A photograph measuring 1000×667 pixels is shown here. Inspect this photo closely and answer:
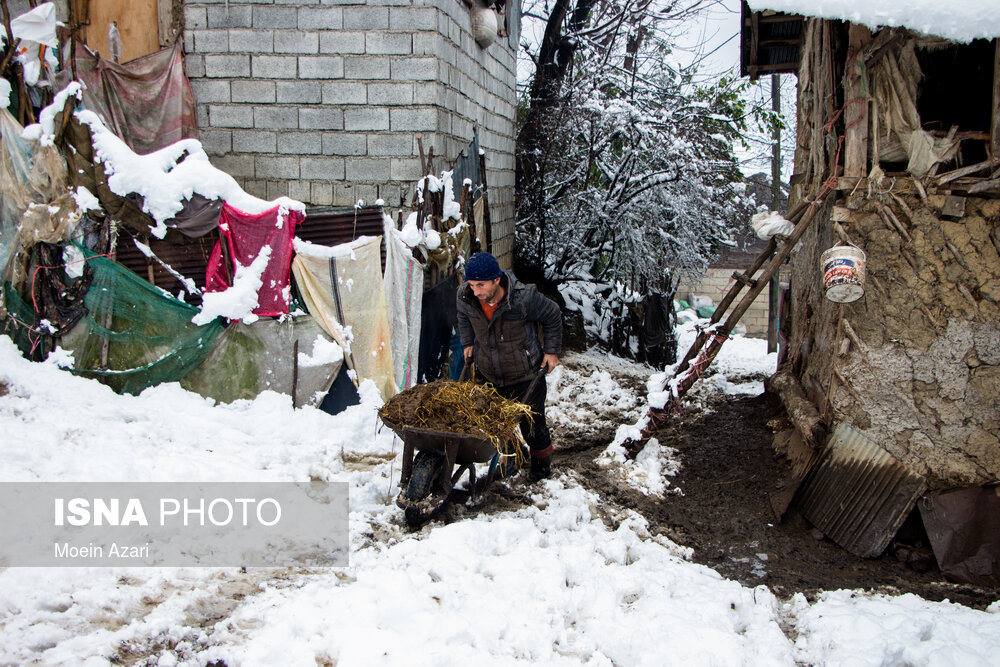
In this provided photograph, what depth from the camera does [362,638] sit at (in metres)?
3.15

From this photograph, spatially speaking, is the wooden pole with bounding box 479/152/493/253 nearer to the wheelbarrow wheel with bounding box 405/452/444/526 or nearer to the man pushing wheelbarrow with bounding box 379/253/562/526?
the man pushing wheelbarrow with bounding box 379/253/562/526

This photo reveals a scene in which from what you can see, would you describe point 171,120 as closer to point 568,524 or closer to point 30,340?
point 30,340

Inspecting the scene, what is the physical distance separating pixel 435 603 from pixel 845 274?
11.4 feet

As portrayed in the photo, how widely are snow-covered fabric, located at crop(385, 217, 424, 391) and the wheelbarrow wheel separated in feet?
6.66

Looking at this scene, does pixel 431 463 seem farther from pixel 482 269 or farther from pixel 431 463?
pixel 482 269

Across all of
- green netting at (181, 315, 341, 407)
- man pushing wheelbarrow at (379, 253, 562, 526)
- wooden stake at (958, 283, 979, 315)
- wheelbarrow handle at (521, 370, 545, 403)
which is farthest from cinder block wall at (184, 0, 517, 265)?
wooden stake at (958, 283, 979, 315)

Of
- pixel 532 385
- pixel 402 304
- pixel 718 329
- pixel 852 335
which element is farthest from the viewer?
pixel 402 304

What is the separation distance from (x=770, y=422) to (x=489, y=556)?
349 cm

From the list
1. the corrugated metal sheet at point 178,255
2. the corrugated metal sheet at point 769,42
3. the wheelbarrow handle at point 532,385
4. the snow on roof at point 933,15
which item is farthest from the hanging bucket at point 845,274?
the corrugated metal sheet at point 178,255

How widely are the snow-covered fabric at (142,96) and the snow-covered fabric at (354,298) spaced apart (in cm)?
210

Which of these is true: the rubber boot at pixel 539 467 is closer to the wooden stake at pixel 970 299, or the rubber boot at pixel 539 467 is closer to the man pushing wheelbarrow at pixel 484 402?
the man pushing wheelbarrow at pixel 484 402

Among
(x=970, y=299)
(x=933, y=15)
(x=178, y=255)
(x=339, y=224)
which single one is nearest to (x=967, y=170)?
(x=970, y=299)

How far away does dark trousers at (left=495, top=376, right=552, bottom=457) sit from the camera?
5.22 meters

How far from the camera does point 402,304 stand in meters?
6.54
